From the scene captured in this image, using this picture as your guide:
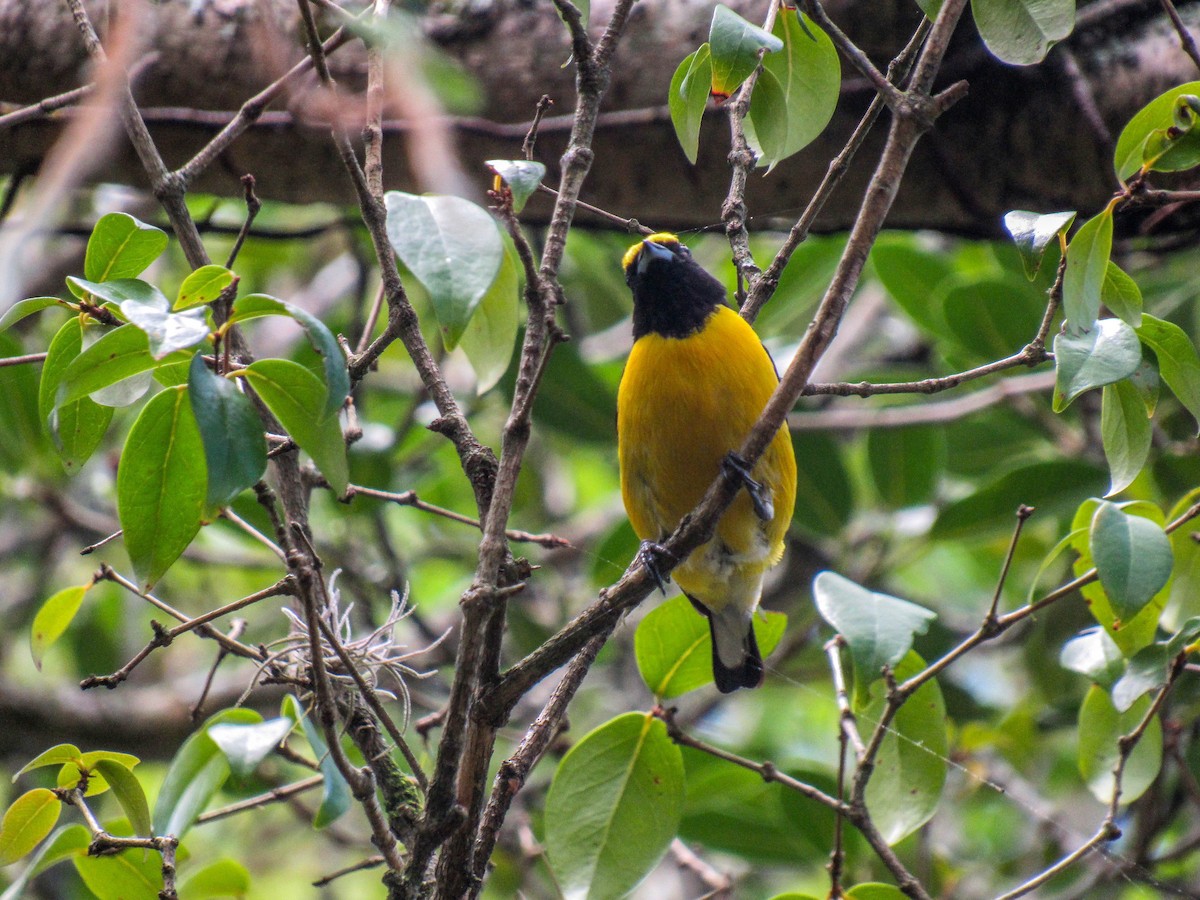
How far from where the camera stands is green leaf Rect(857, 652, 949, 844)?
7.31 ft

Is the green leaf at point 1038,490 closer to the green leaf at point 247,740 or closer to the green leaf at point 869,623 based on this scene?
the green leaf at point 869,623

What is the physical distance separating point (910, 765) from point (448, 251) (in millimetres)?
1532

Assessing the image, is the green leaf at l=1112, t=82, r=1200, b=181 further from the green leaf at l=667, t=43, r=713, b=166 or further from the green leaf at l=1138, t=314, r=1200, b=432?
the green leaf at l=667, t=43, r=713, b=166

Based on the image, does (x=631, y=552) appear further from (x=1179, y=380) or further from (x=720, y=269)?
(x=1179, y=380)

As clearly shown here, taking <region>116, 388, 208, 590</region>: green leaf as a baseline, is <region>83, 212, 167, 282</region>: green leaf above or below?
above

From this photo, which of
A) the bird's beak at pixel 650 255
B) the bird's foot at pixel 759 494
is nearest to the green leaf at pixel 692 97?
the bird's foot at pixel 759 494

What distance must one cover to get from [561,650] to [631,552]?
8.45 feet

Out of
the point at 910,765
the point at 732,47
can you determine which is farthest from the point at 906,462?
the point at 732,47

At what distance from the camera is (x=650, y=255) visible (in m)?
Answer: 3.11

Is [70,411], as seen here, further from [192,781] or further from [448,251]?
[448,251]

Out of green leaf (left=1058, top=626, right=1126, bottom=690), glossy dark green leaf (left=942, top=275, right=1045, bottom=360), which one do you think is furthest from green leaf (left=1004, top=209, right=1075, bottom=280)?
glossy dark green leaf (left=942, top=275, right=1045, bottom=360)

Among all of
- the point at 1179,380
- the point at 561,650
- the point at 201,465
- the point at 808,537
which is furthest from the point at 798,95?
the point at 808,537

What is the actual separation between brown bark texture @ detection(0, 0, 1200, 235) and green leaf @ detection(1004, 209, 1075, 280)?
4.39ft

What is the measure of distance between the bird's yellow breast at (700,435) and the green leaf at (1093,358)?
1.17 m
